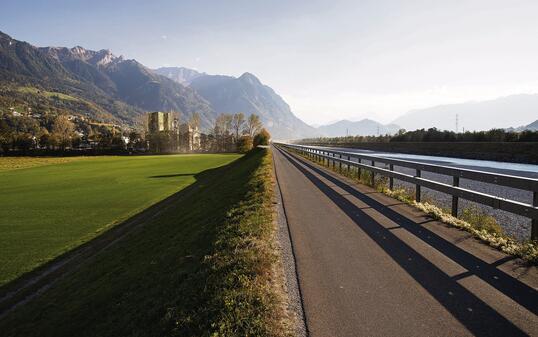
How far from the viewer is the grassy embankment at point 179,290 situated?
4129mm

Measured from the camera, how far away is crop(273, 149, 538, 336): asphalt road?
12.5 feet

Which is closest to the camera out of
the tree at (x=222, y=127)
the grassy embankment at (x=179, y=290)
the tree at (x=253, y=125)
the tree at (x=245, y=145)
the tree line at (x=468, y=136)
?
the grassy embankment at (x=179, y=290)

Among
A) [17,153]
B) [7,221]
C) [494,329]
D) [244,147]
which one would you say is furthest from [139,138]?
[494,329]

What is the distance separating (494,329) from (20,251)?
1624 cm

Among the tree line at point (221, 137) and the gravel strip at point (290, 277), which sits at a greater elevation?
the tree line at point (221, 137)

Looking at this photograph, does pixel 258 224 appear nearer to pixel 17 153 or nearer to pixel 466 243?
pixel 466 243

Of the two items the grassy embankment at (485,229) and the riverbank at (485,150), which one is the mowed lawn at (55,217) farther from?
the riverbank at (485,150)

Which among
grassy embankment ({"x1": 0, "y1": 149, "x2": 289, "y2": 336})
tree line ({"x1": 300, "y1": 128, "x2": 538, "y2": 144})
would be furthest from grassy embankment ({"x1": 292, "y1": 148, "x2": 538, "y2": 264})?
tree line ({"x1": 300, "y1": 128, "x2": 538, "y2": 144})

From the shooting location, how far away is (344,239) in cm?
719

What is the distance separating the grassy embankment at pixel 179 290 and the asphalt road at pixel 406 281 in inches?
27.2

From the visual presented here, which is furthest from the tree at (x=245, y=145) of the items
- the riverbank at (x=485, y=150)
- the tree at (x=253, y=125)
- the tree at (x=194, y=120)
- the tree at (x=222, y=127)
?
the riverbank at (x=485, y=150)

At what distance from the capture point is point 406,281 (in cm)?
500

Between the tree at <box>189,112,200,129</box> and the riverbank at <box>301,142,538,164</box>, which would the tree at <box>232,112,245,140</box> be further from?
the riverbank at <box>301,142,538,164</box>

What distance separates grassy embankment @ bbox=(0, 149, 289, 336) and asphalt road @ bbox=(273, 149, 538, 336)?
2.27ft
